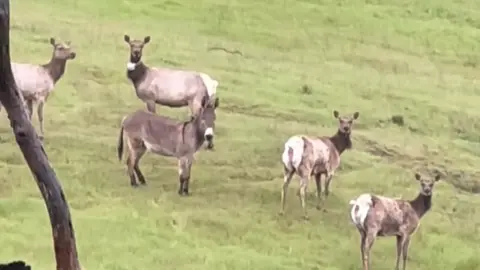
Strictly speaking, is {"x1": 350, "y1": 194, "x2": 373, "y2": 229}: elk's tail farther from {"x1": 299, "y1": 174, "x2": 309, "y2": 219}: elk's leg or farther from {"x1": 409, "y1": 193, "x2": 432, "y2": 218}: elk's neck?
{"x1": 299, "y1": 174, "x2": 309, "y2": 219}: elk's leg

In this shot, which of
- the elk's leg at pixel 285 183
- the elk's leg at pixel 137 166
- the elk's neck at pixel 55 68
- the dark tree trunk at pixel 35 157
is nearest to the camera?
the dark tree trunk at pixel 35 157

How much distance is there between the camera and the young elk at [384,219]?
13594 mm

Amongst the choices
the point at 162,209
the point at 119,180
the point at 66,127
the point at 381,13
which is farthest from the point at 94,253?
the point at 381,13

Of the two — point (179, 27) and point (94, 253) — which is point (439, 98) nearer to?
point (179, 27)

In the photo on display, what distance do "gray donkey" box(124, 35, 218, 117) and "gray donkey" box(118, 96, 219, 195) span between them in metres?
2.02

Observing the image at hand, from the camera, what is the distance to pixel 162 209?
48.7ft

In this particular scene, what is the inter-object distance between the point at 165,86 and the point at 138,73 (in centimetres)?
49

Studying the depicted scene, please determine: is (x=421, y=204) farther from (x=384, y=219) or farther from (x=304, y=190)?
(x=304, y=190)

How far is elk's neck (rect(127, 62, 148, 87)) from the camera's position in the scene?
17.9 meters

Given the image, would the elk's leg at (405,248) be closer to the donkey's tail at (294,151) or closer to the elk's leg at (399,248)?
the elk's leg at (399,248)

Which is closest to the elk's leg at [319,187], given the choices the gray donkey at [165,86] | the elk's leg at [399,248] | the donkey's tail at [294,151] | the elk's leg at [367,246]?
the donkey's tail at [294,151]

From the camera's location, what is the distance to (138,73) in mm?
17953

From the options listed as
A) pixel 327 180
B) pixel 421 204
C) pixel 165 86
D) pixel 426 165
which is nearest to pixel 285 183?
pixel 327 180

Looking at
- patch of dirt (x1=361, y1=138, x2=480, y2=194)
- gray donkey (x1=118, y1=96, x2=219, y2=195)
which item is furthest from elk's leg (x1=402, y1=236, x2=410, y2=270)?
patch of dirt (x1=361, y1=138, x2=480, y2=194)
